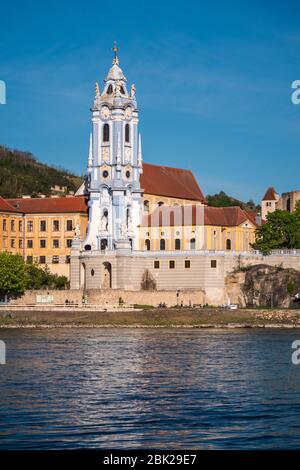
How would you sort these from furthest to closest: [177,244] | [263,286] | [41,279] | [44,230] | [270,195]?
[270,195] < [44,230] < [177,244] < [41,279] < [263,286]

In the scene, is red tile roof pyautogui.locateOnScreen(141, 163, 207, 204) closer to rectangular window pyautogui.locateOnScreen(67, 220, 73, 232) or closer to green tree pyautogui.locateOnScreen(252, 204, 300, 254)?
rectangular window pyautogui.locateOnScreen(67, 220, 73, 232)

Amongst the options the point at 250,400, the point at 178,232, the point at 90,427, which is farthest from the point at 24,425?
the point at 178,232

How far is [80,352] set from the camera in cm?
Result: 6191

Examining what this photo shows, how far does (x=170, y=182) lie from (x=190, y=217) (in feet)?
→ 33.1

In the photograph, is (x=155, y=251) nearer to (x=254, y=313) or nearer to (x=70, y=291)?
(x=70, y=291)

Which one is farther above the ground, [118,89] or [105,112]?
[118,89]

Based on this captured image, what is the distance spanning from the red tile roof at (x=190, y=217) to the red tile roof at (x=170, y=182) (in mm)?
3152

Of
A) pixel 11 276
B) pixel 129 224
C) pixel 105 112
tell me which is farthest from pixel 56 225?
pixel 11 276

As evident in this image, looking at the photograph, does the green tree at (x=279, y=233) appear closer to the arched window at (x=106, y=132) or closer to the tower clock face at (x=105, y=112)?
the arched window at (x=106, y=132)

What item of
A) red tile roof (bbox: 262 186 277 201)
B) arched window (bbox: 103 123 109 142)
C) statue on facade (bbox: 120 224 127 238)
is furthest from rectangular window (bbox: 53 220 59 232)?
red tile roof (bbox: 262 186 277 201)

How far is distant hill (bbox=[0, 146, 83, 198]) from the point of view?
165375mm

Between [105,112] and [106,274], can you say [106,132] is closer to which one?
[105,112]

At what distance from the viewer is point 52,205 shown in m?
111

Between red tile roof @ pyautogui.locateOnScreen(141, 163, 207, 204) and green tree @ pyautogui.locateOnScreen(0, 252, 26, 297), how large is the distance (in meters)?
17.0
